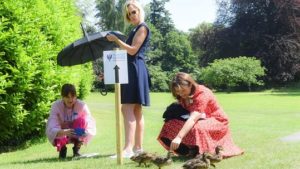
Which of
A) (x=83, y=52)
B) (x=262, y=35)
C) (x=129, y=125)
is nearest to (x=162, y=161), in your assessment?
(x=129, y=125)

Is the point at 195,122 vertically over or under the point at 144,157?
over

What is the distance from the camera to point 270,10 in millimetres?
51469

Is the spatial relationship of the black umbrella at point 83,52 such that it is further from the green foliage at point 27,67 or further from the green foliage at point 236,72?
the green foliage at point 236,72

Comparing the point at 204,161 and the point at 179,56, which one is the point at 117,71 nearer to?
the point at 204,161

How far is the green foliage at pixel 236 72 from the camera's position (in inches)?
1766

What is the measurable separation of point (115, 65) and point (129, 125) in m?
1.14

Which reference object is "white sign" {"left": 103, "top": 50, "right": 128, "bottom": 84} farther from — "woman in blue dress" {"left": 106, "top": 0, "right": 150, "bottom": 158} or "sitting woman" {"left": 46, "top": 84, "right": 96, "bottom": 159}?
"sitting woman" {"left": 46, "top": 84, "right": 96, "bottom": 159}

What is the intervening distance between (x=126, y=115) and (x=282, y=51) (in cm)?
4211

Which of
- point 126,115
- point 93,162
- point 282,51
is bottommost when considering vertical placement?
point 93,162

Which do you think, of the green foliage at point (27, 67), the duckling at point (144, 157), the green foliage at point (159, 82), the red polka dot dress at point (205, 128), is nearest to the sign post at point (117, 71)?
the duckling at point (144, 157)

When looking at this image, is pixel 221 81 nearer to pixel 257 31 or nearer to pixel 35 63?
pixel 257 31

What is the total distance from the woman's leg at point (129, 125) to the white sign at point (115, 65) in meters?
0.85

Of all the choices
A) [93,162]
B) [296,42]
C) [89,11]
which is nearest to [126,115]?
[93,162]

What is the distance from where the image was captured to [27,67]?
9195 mm
